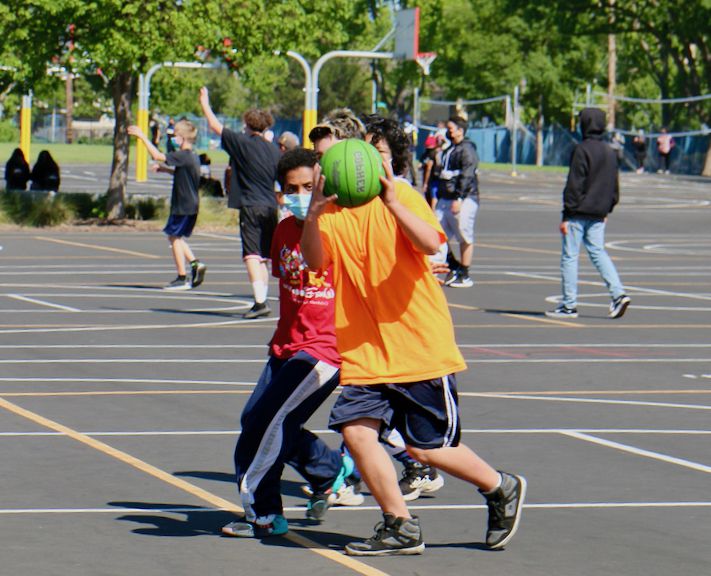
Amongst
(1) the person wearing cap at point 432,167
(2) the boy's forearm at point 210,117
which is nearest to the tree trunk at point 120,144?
(1) the person wearing cap at point 432,167

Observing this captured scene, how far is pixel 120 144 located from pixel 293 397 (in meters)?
25.2

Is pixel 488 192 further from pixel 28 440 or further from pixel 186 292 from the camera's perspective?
pixel 28 440

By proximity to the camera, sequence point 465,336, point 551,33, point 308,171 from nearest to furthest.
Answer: point 308,171 < point 465,336 < point 551,33

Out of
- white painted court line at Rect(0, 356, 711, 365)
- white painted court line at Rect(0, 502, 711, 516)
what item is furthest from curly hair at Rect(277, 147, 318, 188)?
white painted court line at Rect(0, 356, 711, 365)

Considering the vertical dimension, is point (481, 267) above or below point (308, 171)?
below

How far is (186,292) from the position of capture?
19.0m

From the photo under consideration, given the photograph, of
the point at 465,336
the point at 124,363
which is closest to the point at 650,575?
the point at 124,363

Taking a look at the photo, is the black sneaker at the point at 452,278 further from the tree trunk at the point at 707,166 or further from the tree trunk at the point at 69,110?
the tree trunk at the point at 69,110

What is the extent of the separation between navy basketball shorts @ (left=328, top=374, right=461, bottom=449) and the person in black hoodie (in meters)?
10.1

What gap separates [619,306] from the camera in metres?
16.8

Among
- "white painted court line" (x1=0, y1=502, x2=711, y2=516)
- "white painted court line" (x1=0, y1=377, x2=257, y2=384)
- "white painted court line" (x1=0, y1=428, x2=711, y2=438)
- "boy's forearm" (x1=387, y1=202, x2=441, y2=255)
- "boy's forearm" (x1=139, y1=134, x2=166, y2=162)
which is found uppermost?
"boy's forearm" (x1=387, y1=202, x2=441, y2=255)

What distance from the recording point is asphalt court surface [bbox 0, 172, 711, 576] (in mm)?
6855

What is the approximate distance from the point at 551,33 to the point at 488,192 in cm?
3613

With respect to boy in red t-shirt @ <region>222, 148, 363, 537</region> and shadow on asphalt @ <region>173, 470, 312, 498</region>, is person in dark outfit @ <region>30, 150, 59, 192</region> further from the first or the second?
boy in red t-shirt @ <region>222, 148, 363, 537</region>
